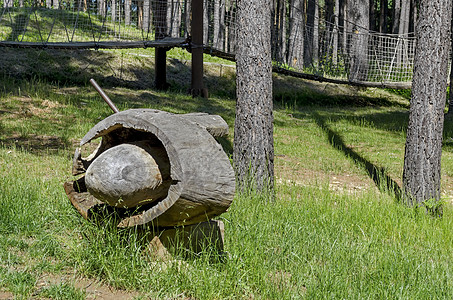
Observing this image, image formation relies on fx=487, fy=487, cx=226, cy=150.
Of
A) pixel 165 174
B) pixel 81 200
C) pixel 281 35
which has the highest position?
pixel 281 35

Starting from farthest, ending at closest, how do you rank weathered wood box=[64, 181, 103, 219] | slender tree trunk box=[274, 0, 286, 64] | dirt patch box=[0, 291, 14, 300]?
slender tree trunk box=[274, 0, 286, 64], weathered wood box=[64, 181, 103, 219], dirt patch box=[0, 291, 14, 300]

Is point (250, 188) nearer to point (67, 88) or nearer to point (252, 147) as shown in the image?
point (252, 147)

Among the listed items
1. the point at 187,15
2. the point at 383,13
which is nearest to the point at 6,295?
the point at 187,15

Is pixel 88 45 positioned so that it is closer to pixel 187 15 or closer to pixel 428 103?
pixel 428 103

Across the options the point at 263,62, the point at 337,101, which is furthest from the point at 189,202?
the point at 337,101

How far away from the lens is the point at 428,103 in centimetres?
550

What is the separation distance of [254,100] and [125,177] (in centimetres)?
257

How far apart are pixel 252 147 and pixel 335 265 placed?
2035mm

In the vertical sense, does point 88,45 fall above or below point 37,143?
above

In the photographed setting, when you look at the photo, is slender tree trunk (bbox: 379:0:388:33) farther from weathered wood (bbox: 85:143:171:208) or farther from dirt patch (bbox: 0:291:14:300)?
dirt patch (bbox: 0:291:14:300)

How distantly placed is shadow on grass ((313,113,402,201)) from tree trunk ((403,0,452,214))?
45 cm

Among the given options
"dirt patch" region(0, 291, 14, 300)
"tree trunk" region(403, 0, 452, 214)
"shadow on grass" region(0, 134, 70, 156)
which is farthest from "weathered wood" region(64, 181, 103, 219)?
"tree trunk" region(403, 0, 452, 214)

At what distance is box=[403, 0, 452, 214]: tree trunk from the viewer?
5.46m

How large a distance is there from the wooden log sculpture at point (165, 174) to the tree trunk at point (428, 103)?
344cm
